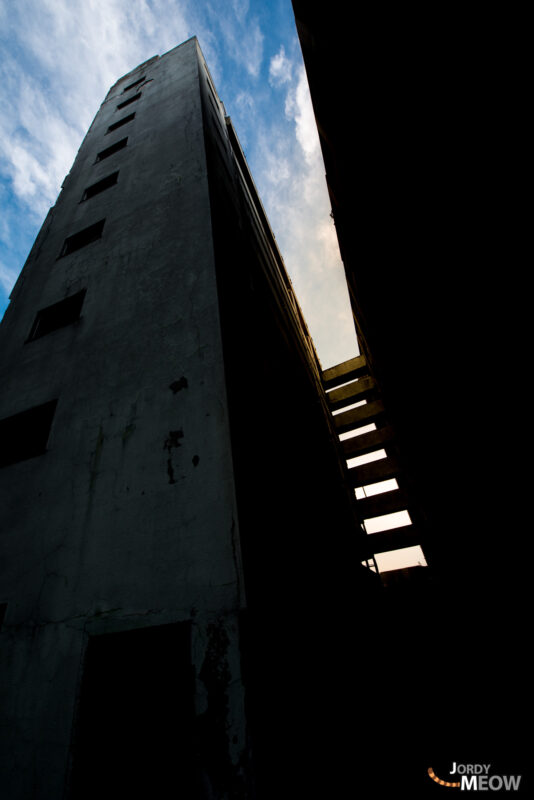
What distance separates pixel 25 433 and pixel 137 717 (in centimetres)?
397

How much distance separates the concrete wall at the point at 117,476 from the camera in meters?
2.46

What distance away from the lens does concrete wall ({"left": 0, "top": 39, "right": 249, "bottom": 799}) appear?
97.0 inches

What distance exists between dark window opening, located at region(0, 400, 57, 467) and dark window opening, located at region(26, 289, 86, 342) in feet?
5.95

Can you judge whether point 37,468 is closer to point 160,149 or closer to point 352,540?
point 352,540

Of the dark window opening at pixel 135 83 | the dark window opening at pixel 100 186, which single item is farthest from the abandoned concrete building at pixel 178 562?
the dark window opening at pixel 135 83

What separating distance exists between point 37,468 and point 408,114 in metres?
5.32

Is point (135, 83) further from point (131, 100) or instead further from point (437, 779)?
point (437, 779)

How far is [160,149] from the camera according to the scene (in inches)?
303

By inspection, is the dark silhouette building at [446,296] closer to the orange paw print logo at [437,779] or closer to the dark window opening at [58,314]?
the orange paw print logo at [437,779]

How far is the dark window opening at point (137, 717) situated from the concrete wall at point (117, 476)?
106mm

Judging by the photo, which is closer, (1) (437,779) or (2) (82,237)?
(1) (437,779)

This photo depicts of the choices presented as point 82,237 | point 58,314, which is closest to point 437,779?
point 58,314

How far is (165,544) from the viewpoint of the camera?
9.21 ft

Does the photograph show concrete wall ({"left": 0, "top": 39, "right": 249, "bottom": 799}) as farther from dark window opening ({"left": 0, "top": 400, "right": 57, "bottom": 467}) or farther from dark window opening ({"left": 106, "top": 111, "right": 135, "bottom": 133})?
dark window opening ({"left": 106, "top": 111, "right": 135, "bottom": 133})
